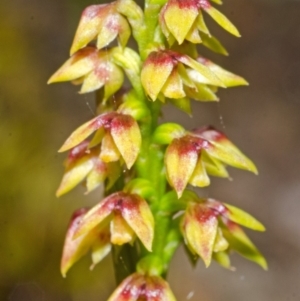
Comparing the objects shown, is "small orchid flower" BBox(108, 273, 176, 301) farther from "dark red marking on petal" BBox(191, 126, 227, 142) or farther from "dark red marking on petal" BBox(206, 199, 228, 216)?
"dark red marking on petal" BBox(191, 126, 227, 142)

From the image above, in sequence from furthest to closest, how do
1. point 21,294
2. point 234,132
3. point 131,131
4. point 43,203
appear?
point 234,132, point 43,203, point 21,294, point 131,131

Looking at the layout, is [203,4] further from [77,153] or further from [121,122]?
[77,153]

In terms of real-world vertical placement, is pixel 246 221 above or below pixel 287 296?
above

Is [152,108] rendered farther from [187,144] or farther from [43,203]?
[43,203]

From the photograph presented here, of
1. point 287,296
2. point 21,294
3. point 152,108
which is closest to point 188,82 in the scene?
point 152,108

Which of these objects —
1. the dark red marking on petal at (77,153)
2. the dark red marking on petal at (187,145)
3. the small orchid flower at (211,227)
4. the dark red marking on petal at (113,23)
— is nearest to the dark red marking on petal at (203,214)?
the small orchid flower at (211,227)

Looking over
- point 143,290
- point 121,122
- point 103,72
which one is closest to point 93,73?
point 103,72

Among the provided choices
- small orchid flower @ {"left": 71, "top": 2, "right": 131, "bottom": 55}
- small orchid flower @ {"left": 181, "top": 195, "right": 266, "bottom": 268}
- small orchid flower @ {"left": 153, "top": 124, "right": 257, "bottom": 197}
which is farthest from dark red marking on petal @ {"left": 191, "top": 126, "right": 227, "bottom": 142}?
small orchid flower @ {"left": 71, "top": 2, "right": 131, "bottom": 55}

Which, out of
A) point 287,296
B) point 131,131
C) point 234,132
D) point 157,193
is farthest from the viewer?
point 234,132
